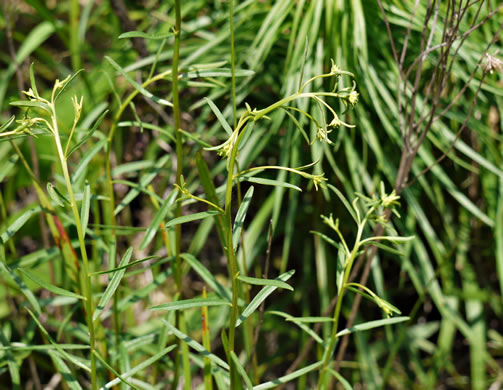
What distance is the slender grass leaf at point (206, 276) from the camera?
69cm

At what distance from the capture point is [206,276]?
27.6 inches

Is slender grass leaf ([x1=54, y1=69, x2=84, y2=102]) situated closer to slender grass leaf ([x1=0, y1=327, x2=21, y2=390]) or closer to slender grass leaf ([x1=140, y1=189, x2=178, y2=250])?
slender grass leaf ([x1=140, y1=189, x2=178, y2=250])

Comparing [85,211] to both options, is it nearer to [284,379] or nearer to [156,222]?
[156,222]

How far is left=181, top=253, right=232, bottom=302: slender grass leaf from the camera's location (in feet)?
2.25

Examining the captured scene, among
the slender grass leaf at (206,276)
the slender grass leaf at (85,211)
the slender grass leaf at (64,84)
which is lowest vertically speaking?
the slender grass leaf at (206,276)

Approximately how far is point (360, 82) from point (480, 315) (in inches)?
21.4

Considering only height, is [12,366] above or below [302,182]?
below

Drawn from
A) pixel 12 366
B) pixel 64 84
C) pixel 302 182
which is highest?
pixel 64 84

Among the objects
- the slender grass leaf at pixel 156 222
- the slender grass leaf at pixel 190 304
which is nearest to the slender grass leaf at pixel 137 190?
the slender grass leaf at pixel 156 222

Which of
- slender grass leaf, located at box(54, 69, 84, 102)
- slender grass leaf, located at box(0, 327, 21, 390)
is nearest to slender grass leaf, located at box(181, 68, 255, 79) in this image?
slender grass leaf, located at box(54, 69, 84, 102)

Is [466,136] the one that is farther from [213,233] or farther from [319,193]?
[213,233]

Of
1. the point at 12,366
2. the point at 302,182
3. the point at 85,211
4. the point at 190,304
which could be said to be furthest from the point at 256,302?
the point at 302,182

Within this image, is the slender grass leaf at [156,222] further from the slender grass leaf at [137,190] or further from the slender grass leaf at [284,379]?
the slender grass leaf at [284,379]

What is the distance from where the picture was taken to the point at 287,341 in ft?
3.91
